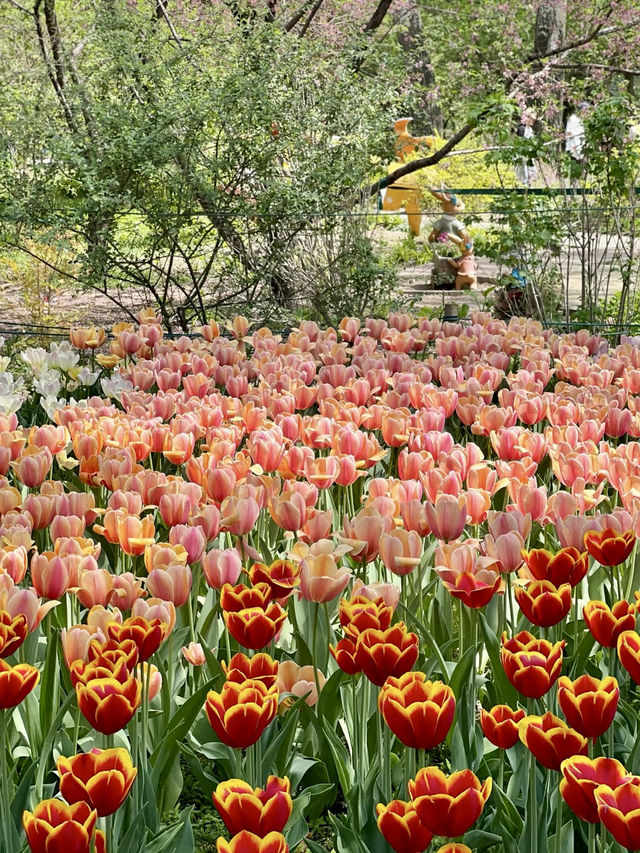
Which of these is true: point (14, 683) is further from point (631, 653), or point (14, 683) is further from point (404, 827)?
Answer: point (631, 653)

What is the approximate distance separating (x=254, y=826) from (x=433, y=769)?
0.76ft

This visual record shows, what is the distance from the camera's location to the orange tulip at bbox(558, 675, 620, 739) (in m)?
Answer: 1.41

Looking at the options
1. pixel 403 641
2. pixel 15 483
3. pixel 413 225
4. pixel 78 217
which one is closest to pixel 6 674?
pixel 403 641

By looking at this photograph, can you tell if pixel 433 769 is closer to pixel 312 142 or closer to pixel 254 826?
pixel 254 826

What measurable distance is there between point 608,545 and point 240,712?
0.90m

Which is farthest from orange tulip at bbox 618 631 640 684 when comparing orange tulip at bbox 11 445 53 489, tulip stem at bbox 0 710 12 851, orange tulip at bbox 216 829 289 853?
orange tulip at bbox 11 445 53 489

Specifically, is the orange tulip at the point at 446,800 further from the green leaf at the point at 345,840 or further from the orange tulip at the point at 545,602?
the orange tulip at the point at 545,602

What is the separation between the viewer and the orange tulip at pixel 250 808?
4.13 feet

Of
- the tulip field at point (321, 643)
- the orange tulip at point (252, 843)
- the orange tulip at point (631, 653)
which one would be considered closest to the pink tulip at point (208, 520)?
the tulip field at point (321, 643)

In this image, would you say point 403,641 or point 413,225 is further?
point 413,225

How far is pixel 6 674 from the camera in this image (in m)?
1.52

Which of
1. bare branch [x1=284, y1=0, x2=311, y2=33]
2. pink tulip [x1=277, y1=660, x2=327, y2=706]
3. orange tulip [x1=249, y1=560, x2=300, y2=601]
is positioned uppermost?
bare branch [x1=284, y1=0, x2=311, y2=33]

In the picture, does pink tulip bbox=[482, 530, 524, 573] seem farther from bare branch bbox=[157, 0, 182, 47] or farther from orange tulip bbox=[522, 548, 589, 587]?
bare branch bbox=[157, 0, 182, 47]

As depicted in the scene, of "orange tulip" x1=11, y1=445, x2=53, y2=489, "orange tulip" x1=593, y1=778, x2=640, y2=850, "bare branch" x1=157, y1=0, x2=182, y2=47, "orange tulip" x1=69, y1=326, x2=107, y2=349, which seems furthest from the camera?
"bare branch" x1=157, y1=0, x2=182, y2=47
